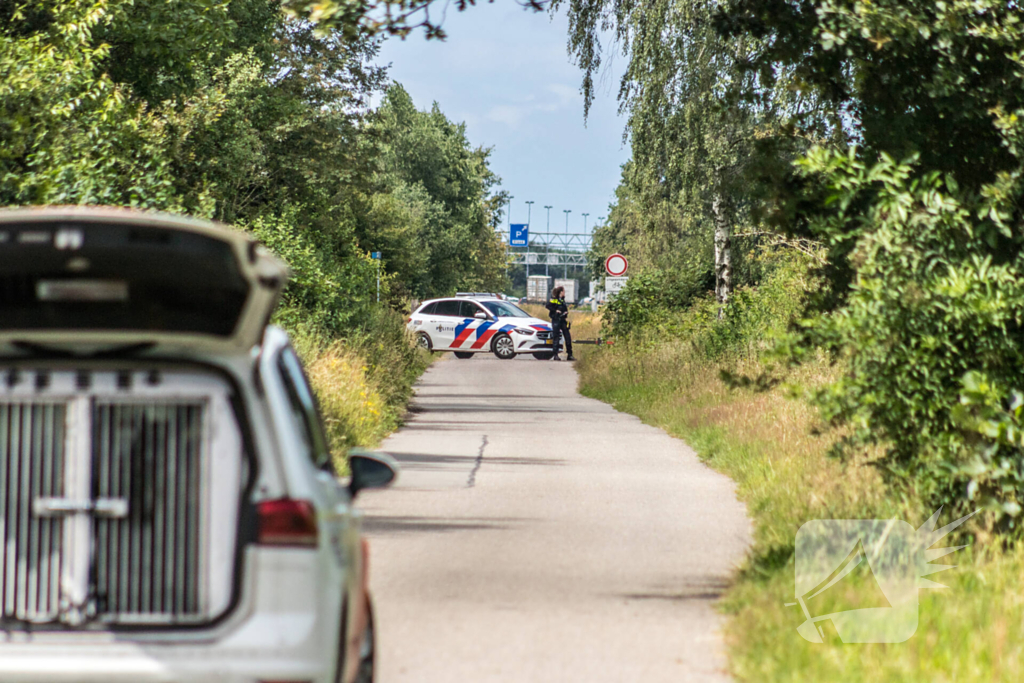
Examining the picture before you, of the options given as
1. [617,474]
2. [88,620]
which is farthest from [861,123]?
[88,620]

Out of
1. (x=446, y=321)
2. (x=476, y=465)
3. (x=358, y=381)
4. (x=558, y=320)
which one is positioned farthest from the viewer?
(x=446, y=321)

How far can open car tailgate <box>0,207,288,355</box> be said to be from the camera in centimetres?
371

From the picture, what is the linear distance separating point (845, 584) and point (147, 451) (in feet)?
13.3

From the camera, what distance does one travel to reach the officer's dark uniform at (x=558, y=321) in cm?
3578

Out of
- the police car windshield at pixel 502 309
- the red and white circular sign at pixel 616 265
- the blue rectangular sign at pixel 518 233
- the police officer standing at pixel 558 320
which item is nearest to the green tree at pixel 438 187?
the blue rectangular sign at pixel 518 233

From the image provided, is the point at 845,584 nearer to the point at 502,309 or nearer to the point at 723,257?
the point at 723,257

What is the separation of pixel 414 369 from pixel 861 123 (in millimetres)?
19411

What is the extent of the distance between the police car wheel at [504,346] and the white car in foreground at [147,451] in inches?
1339

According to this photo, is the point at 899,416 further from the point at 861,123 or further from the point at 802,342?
the point at 861,123

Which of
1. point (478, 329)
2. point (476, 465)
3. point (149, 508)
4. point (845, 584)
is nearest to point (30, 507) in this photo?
point (149, 508)

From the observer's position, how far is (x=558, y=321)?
3656cm

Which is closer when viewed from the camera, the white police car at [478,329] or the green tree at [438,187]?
the white police car at [478,329]

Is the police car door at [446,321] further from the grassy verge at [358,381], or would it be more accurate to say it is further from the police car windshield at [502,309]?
the grassy verge at [358,381]

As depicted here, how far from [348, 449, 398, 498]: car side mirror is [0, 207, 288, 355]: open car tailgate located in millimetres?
1143
